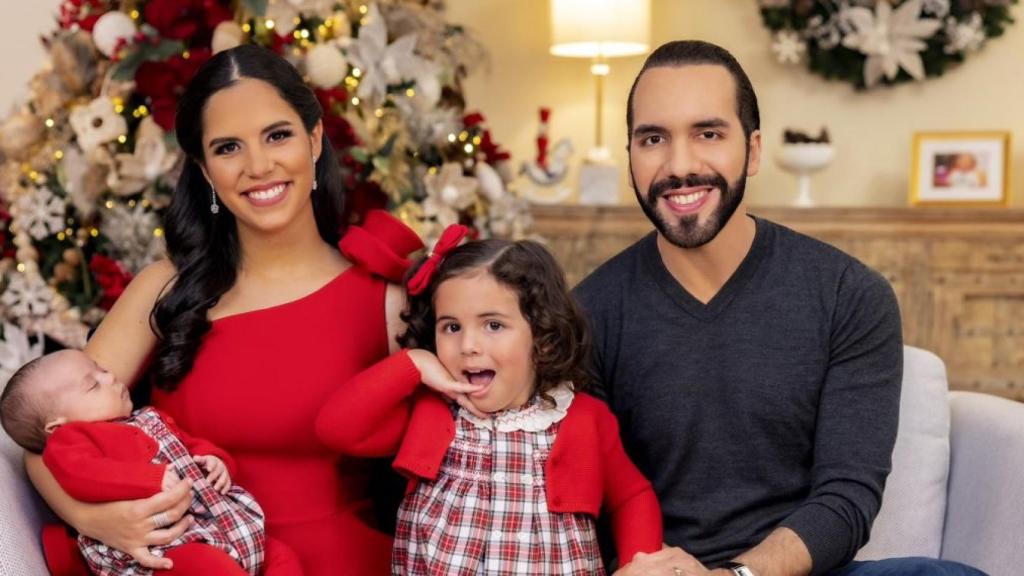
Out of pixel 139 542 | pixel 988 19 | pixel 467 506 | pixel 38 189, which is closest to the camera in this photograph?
pixel 139 542

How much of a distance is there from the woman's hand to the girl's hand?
381 millimetres

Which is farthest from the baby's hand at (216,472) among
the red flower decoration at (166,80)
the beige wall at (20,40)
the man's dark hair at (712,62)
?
the beige wall at (20,40)

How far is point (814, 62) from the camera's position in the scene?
459 centimetres

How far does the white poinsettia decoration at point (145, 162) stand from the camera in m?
2.71

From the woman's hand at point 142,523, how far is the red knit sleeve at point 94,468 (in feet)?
0.06

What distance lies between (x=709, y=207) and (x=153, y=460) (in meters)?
0.94

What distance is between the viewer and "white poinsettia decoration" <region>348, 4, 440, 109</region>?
2910mm

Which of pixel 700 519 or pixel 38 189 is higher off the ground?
pixel 38 189

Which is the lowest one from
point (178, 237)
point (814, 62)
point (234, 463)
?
point (234, 463)

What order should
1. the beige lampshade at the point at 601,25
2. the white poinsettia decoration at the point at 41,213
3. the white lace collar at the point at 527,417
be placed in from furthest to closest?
the beige lampshade at the point at 601,25 < the white poinsettia decoration at the point at 41,213 < the white lace collar at the point at 527,417

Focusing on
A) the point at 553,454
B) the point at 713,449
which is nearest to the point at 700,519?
the point at 713,449

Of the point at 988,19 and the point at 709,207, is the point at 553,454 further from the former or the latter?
the point at 988,19

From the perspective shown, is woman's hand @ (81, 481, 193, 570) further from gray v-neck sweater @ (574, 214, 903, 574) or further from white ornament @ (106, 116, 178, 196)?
white ornament @ (106, 116, 178, 196)

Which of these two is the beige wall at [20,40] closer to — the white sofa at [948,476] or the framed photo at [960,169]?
the white sofa at [948,476]
